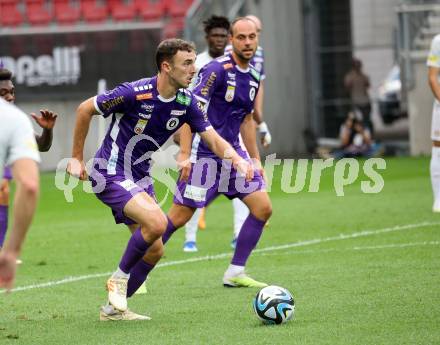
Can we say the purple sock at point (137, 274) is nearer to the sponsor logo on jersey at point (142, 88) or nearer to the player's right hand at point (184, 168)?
the sponsor logo on jersey at point (142, 88)

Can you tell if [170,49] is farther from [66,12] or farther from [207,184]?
[66,12]

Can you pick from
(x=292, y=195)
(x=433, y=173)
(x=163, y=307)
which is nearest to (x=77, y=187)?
(x=292, y=195)

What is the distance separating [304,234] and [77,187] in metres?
9.51

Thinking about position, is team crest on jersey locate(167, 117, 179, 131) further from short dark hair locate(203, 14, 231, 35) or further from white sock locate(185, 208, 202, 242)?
white sock locate(185, 208, 202, 242)

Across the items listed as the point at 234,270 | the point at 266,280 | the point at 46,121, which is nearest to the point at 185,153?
the point at 234,270

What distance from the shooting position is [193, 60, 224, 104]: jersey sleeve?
9.82 meters

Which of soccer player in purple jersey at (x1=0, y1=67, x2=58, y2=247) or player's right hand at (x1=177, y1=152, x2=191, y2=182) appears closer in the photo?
soccer player in purple jersey at (x1=0, y1=67, x2=58, y2=247)

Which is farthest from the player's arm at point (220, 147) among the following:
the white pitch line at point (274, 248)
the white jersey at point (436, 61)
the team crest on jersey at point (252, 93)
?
the white jersey at point (436, 61)

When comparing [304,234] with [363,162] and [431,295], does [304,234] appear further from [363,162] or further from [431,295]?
[363,162]

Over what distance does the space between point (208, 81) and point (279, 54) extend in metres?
17.2

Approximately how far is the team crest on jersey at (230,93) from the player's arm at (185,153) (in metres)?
0.45

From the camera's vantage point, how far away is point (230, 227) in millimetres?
14422

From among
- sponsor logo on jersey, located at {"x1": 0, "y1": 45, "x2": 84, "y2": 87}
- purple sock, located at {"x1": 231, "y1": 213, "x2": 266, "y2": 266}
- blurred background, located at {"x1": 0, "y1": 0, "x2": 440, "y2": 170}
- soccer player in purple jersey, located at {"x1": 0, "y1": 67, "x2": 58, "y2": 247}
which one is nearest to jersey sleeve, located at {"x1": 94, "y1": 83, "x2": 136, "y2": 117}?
soccer player in purple jersey, located at {"x1": 0, "y1": 67, "x2": 58, "y2": 247}

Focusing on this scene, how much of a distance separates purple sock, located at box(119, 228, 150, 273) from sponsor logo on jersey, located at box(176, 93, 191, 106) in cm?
93
